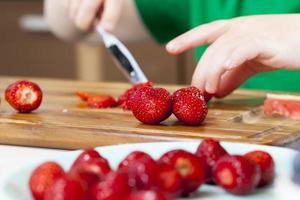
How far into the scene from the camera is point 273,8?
1412 mm

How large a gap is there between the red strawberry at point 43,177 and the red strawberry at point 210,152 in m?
0.12

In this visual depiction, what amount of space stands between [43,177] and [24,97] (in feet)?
1.40

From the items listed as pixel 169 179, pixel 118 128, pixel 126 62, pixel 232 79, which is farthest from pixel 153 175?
pixel 126 62

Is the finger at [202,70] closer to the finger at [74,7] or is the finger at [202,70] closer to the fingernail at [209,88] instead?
the fingernail at [209,88]

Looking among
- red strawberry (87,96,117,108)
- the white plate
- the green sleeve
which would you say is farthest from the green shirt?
the white plate

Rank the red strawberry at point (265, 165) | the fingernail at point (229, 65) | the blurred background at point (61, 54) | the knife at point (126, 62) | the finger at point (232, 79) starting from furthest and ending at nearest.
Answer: the blurred background at point (61, 54) < the knife at point (126, 62) < the finger at point (232, 79) < the fingernail at point (229, 65) < the red strawberry at point (265, 165)

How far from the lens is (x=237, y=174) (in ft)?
2.11

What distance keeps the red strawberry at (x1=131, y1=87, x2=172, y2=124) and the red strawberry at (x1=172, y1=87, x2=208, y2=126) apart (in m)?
0.01

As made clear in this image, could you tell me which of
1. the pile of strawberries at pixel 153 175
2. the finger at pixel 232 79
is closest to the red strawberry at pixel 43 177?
the pile of strawberries at pixel 153 175

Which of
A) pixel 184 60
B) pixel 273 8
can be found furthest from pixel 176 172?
pixel 184 60

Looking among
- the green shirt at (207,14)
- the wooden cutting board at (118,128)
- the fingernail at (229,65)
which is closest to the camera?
the wooden cutting board at (118,128)

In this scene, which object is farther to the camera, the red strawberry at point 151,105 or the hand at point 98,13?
the hand at point 98,13

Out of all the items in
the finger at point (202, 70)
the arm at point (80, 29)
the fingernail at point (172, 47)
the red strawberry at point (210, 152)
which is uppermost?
the arm at point (80, 29)

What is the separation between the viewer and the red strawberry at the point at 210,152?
67cm
